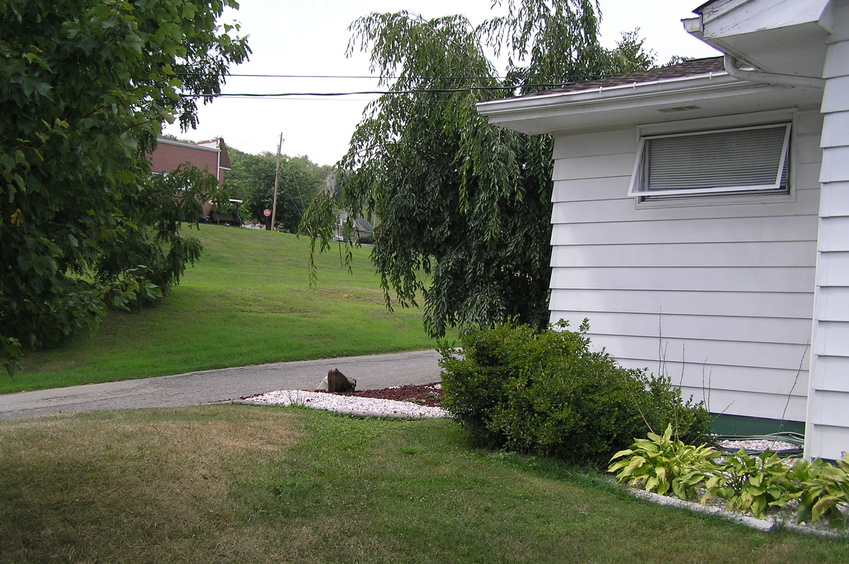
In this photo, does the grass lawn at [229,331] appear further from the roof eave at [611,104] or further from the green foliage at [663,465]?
the green foliage at [663,465]

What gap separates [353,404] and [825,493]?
17.6 feet

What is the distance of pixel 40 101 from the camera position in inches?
134

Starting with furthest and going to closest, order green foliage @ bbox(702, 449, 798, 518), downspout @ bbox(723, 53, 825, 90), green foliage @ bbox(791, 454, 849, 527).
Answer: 1. downspout @ bbox(723, 53, 825, 90)
2. green foliage @ bbox(702, 449, 798, 518)
3. green foliage @ bbox(791, 454, 849, 527)

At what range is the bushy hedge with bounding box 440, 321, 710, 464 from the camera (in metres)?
5.59

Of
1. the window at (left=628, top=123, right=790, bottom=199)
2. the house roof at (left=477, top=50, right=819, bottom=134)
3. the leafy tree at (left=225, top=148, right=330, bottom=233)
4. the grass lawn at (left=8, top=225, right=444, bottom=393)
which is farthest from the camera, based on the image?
the leafy tree at (left=225, top=148, right=330, bottom=233)

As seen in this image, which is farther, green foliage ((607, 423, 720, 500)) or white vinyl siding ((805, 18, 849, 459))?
green foliage ((607, 423, 720, 500))

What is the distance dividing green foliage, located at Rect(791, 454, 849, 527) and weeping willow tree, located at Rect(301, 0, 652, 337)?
16.8 feet

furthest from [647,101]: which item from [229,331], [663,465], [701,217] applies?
[229,331]

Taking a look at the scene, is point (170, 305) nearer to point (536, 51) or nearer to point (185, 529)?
point (536, 51)

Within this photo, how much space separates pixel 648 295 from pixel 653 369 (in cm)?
70

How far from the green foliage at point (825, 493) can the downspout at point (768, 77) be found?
2.73 metres

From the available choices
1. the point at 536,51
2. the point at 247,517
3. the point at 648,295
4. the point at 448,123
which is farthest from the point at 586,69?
the point at 247,517

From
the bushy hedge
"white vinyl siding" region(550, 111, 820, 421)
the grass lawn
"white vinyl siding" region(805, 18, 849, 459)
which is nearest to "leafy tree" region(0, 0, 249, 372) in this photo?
the bushy hedge

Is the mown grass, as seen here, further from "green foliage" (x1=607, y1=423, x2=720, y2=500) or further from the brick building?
the brick building
